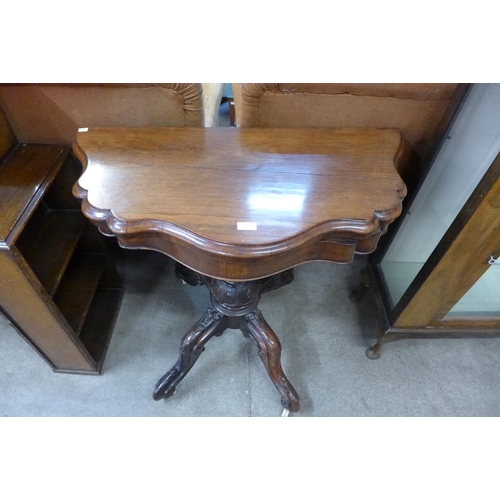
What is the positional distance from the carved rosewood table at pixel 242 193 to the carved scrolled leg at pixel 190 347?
0.34 metres

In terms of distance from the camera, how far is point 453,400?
1.02 meters

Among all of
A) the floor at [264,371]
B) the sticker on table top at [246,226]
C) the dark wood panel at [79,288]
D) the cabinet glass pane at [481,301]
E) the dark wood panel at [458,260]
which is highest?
the sticker on table top at [246,226]

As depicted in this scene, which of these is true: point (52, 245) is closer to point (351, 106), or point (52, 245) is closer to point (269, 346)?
point (269, 346)

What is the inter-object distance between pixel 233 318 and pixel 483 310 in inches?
28.5

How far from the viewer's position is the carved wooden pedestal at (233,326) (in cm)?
85

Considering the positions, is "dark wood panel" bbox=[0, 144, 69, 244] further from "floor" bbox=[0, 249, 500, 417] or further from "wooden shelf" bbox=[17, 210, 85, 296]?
"floor" bbox=[0, 249, 500, 417]

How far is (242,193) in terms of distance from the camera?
2.00 feet

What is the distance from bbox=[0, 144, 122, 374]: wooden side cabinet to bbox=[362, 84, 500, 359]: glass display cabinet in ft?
2.95

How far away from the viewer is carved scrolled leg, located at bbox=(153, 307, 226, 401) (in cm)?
90

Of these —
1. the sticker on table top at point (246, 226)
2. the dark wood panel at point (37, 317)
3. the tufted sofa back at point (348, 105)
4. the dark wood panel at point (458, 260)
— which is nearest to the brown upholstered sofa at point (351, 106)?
the tufted sofa back at point (348, 105)

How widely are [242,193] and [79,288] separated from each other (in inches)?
27.7

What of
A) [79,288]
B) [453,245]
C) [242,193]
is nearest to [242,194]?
[242,193]

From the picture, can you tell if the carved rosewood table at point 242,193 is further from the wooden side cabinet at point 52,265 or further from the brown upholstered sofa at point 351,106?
the wooden side cabinet at point 52,265

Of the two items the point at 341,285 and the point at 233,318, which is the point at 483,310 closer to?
the point at 341,285
